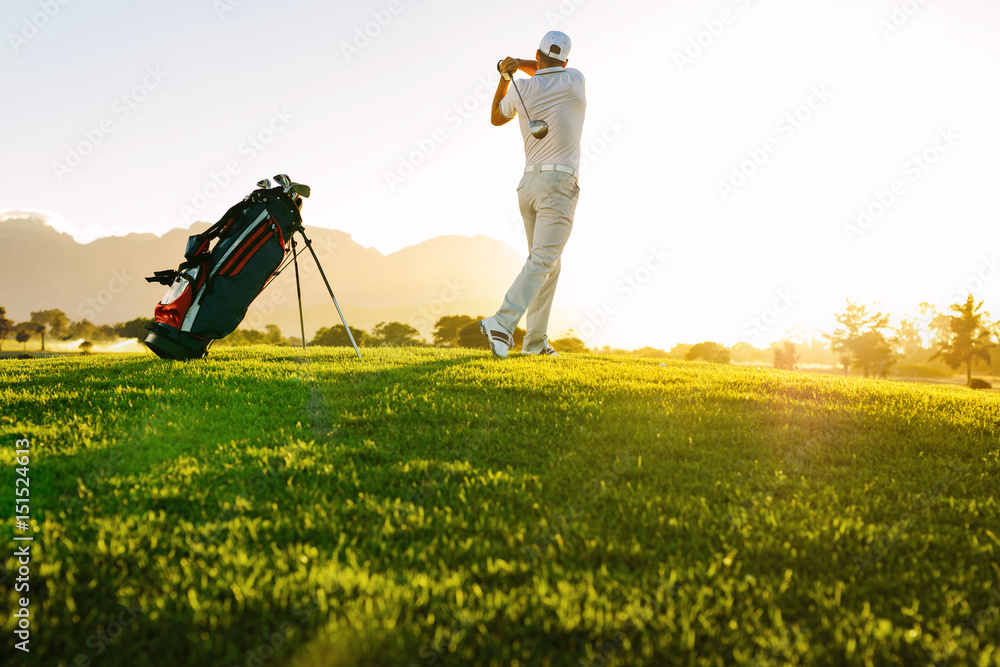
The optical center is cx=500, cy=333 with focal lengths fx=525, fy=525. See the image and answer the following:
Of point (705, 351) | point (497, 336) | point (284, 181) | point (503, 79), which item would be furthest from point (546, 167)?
point (705, 351)

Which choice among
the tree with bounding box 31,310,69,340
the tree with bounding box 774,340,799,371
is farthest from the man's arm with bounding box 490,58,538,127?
the tree with bounding box 31,310,69,340

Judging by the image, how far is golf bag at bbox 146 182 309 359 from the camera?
6.04m

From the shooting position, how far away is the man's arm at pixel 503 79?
295 inches

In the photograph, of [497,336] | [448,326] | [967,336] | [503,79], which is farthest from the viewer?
[967,336]

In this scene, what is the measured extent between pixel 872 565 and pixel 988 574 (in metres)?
0.49

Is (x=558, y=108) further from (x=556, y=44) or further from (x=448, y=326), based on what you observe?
(x=448, y=326)

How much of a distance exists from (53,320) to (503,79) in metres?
83.9

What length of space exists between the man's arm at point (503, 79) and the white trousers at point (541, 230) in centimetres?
113

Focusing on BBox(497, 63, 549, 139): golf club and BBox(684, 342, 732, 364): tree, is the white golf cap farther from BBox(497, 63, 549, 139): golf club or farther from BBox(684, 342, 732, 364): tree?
BBox(684, 342, 732, 364): tree

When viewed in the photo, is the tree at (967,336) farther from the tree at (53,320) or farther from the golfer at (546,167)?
the tree at (53,320)

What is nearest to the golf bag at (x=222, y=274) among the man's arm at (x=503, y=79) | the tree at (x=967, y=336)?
the man's arm at (x=503, y=79)

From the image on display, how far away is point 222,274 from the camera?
606 cm

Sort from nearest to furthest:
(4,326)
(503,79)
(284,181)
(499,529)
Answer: (499,529) → (284,181) → (503,79) → (4,326)

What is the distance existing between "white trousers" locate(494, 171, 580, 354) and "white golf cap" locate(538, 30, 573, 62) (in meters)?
1.73
